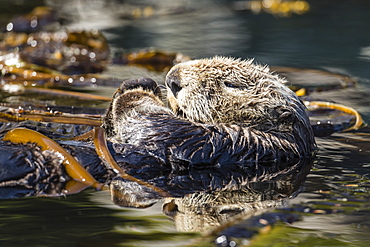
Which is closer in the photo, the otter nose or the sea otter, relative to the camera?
the sea otter

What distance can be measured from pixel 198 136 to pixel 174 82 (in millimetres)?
508

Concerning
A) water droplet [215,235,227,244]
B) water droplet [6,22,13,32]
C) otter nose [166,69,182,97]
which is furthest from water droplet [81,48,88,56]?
water droplet [215,235,227,244]

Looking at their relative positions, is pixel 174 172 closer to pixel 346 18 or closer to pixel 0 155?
pixel 0 155

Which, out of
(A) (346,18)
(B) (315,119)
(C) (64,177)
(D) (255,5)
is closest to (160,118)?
(C) (64,177)

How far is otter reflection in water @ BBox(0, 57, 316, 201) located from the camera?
364 cm

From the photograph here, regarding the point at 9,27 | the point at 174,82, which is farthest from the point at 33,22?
the point at 174,82

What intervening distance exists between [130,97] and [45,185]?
90 cm

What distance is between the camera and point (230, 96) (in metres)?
4.11

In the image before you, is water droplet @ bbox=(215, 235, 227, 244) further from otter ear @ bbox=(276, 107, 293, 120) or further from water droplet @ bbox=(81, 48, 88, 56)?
water droplet @ bbox=(81, 48, 88, 56)

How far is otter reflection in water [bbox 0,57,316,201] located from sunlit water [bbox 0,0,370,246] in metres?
0.25

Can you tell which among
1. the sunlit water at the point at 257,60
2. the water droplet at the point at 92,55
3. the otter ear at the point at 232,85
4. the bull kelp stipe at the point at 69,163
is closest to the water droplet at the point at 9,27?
the sunlit water at the point at 257,60

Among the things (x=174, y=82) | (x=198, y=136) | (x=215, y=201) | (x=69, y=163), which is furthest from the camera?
(x=174, y=82)

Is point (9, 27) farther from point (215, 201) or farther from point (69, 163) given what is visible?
point (215, 201)

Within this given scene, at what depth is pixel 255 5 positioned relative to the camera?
13148 mm
